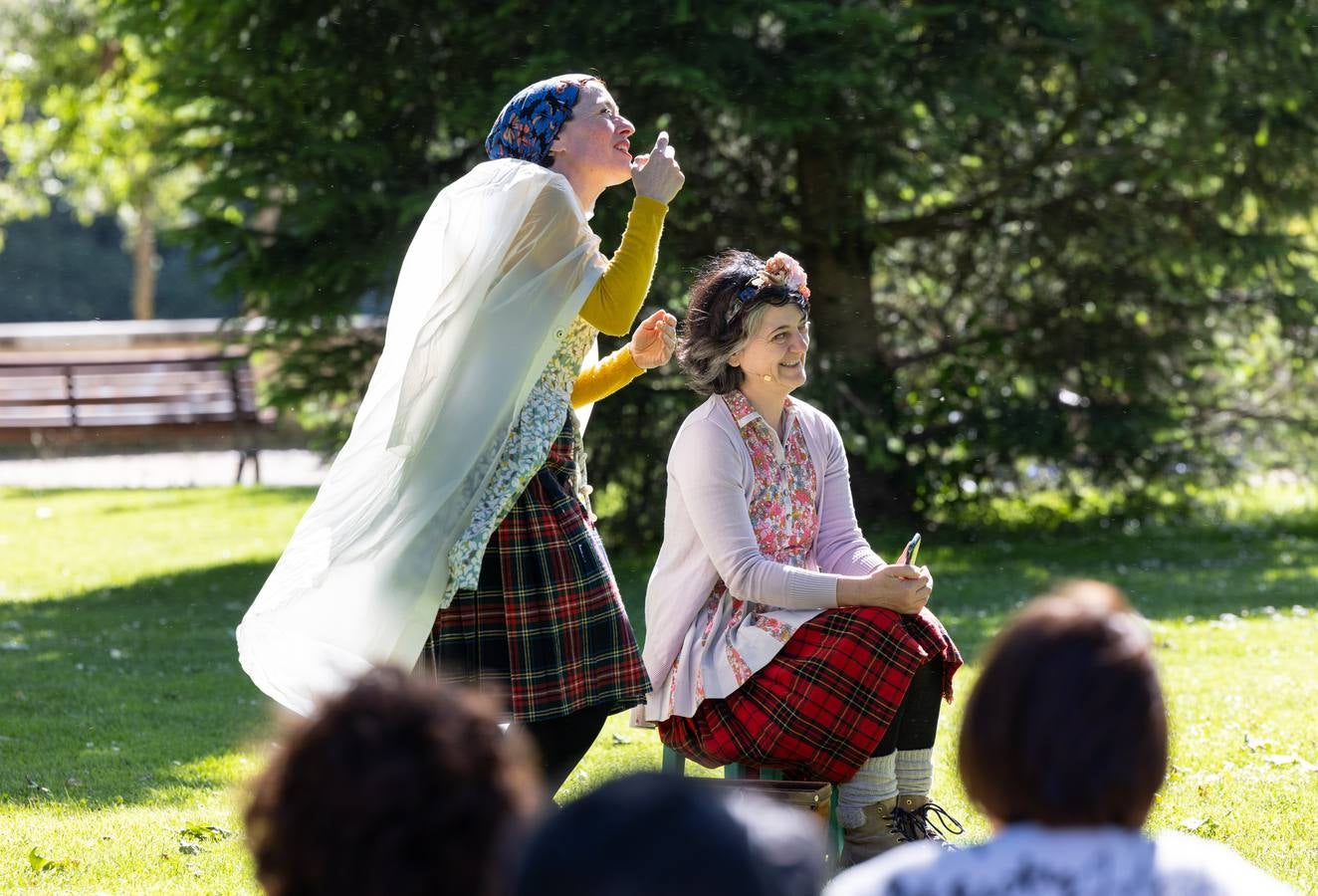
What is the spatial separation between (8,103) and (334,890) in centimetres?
1605

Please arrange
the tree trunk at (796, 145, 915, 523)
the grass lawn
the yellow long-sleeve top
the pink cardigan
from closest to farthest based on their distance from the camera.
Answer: the yellow long-sleeve top
the pink cardigan
the grass lawn
the tree trunk at (796, 145, 915, 523)

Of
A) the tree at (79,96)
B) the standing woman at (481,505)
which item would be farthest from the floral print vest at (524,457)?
the tree at (79,96)

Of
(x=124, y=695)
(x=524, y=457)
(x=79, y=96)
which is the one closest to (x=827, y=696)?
(x=524, y=457)

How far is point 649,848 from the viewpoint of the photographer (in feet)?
4.96

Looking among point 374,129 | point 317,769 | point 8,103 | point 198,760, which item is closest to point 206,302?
point 8,103

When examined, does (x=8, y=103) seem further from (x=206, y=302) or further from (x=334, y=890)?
(x=206, y=302)

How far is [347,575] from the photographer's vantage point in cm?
339

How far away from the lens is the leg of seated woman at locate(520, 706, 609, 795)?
3408 mm

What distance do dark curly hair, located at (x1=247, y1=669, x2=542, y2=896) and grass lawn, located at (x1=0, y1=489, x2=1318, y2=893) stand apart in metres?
0.61

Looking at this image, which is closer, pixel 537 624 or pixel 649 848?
pixel 649 848

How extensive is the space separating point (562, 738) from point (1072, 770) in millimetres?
1841

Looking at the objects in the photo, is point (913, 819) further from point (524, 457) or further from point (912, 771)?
point (524, 457)

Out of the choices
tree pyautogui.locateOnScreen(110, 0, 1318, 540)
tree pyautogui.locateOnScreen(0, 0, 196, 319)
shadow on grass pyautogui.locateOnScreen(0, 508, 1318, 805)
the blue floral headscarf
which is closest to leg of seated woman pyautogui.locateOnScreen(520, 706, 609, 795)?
the blue floral headscarf

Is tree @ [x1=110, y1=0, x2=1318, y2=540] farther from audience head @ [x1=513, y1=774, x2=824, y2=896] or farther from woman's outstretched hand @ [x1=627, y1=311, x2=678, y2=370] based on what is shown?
audience head @ [x1=513, y1=774, x2=824, y2=896]
